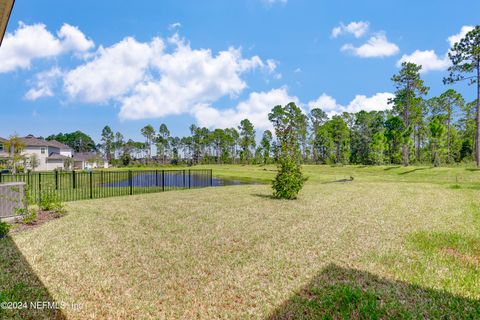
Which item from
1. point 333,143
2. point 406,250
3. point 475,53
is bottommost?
point 406,250

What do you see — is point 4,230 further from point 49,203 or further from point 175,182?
point 175,182

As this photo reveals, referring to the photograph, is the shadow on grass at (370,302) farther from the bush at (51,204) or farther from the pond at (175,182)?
the pond at (175,182)

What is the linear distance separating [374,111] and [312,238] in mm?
63109

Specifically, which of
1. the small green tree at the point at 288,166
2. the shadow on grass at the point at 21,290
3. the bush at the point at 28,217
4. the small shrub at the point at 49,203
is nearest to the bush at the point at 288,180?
the small green tree at the point at 288,166

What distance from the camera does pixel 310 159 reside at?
6197 cm

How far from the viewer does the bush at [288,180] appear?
37.0 feet

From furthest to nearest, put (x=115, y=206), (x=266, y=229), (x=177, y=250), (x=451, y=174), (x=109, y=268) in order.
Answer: (x=451, y=174) < (x=115, y=206) < (x=266, y=229) < (x=177, y=250) < (x=109, y=268)

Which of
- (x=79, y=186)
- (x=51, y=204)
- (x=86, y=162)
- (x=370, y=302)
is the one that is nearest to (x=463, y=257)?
(x=370, y=302)

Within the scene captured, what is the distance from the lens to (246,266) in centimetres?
443

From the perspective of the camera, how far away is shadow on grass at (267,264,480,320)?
3039 mm

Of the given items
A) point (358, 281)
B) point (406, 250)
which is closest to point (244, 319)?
point (358, 281)

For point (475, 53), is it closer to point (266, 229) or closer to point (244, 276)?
point (266, 229)

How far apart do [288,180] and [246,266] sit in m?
7.17

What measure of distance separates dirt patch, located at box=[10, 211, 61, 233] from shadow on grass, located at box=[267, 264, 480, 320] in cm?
685
